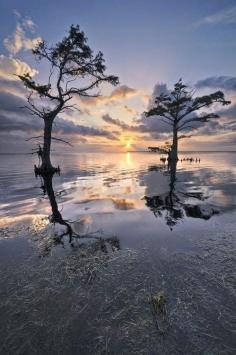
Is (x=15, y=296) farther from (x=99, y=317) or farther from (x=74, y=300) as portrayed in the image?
(x=99, y=317)

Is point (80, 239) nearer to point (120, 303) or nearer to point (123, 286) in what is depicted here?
point (123, 286)

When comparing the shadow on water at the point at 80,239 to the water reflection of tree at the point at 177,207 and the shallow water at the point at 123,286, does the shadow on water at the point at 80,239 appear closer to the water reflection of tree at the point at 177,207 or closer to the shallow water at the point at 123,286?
the shallow water at the point at 123,286

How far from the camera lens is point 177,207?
31.7 feet

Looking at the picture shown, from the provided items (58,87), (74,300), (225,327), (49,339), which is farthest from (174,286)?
(58,87)

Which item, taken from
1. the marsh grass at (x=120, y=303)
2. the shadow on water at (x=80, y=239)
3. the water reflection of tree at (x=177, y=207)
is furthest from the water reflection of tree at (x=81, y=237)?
the water reflection of tree at (x=177, y=207)

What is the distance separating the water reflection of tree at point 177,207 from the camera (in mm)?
8168

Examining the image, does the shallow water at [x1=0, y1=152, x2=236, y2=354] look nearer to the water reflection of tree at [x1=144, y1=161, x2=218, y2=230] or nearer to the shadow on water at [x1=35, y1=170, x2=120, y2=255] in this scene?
the shadow on water at [x1=35, y1=170, x2=120, y2=255]

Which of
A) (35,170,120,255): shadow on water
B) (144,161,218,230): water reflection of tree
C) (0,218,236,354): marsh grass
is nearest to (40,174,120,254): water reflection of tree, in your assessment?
(35,170,120,255): shadow on water

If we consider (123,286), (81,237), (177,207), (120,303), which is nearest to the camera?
(120,303)

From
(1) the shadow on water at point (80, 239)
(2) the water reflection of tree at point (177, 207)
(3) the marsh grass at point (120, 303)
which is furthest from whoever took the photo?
(2) the water reflection of tree at point (177, 207)

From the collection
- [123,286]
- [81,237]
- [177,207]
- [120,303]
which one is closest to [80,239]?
[81,237]

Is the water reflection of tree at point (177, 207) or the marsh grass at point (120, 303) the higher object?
the marsh grass at point (120, 303)

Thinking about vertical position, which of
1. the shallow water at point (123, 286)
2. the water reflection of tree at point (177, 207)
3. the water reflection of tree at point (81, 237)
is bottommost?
the water reflection of tree at point (177, 207)

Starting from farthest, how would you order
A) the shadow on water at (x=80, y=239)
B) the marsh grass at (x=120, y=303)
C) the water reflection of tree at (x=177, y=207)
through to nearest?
the water reflection of tree at (x=177, y=207) → the shadow on water at (x=80, y=239) → the marsh grass at (x=120, y=303)
